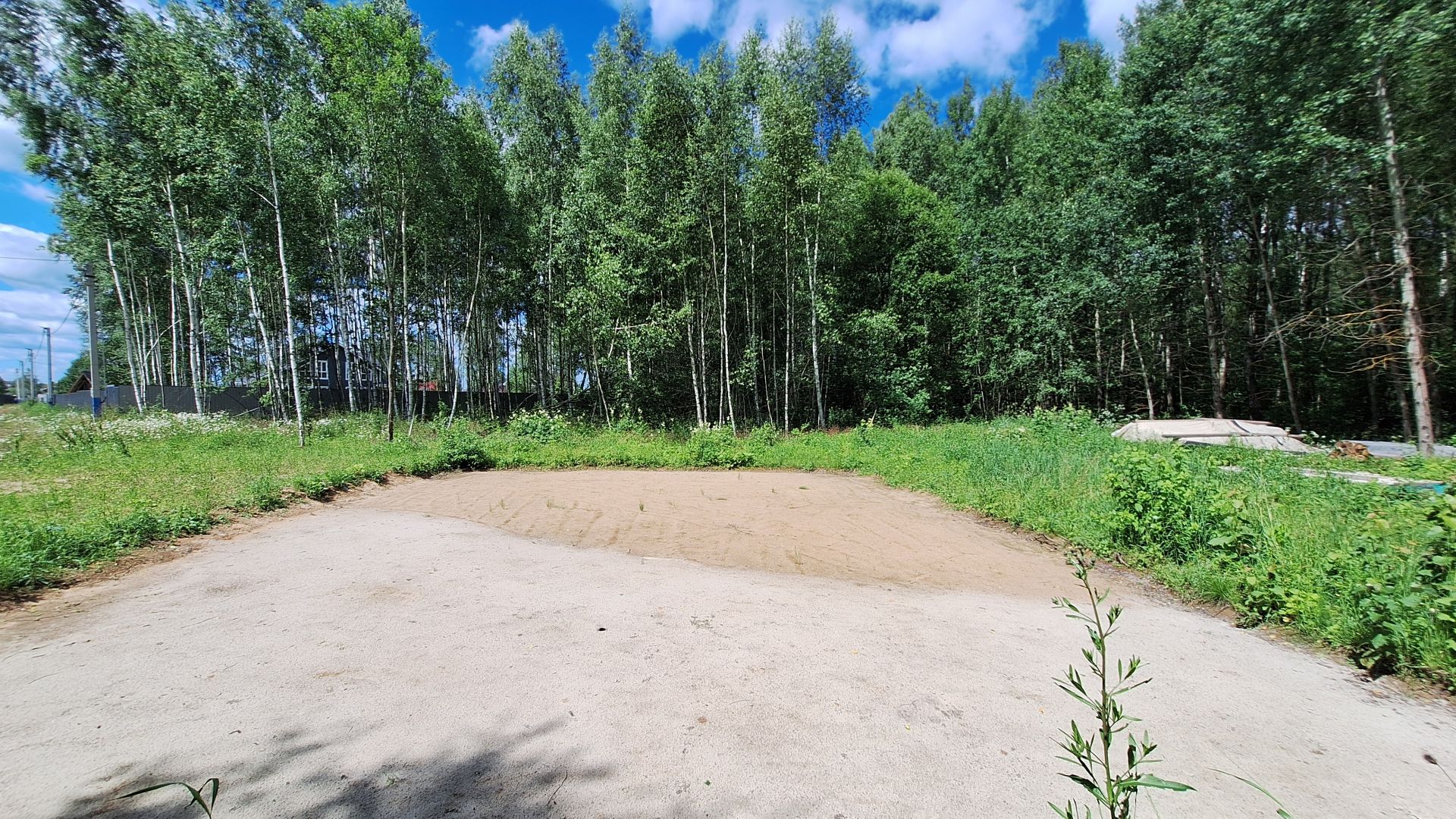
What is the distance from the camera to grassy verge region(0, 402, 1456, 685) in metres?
3.65

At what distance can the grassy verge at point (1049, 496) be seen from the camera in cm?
365

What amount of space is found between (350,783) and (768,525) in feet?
18.2

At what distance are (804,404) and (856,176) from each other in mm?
9529

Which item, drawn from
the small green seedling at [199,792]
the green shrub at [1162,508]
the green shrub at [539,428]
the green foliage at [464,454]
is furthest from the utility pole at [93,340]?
the green shrub at [1162,508]

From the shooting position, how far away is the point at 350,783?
217cm

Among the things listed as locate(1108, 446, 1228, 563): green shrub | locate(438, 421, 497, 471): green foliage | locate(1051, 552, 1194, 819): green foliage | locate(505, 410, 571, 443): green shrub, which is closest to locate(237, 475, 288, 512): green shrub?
locate(438, 421, 497, 471): green foliage

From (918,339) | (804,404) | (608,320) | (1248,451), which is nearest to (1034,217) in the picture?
(918,339)

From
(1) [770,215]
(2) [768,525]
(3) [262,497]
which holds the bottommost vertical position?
(2) [768,525]

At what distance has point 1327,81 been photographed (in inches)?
460

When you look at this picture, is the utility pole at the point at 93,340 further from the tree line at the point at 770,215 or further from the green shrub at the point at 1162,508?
the green shrub at the point at 1162,508

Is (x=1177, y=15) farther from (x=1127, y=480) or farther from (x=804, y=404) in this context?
(x=1127, y=480)

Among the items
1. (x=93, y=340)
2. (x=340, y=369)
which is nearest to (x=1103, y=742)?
(x=93, y=340)

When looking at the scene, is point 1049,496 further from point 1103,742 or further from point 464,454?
point 464,454

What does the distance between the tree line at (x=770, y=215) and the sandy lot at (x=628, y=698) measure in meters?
12.8
